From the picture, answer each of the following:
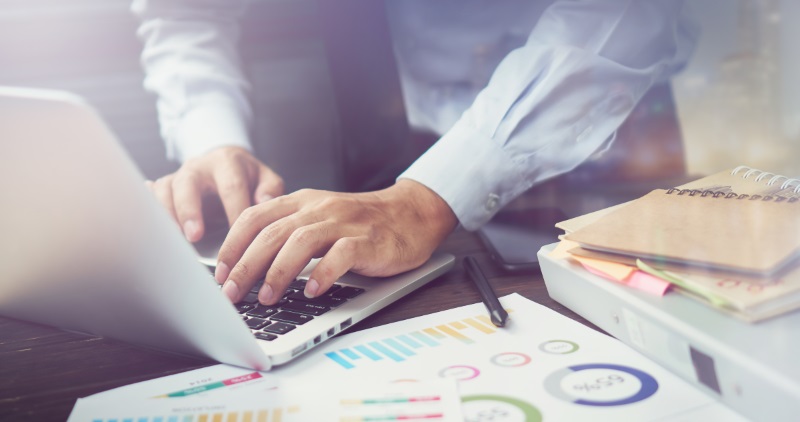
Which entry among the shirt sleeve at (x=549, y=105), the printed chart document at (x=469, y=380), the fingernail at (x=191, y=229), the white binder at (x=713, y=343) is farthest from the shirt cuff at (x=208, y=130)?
the white binder at (x=713, y=343)

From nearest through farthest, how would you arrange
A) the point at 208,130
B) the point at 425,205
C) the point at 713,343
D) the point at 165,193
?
the point at 713,343
the point at 425,205
the point at 165,193
the point at 208,130

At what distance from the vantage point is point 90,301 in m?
0.53

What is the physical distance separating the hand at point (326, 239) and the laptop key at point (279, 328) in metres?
0.05

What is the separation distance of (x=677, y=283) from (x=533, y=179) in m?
0.40

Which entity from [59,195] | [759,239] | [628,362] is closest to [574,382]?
[628,362]

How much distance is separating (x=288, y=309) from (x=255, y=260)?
0.06 metres

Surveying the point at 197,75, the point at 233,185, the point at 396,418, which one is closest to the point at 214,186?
the point at 233,185

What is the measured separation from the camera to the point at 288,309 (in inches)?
22.4

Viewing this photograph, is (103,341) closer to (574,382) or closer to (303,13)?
(574,382)

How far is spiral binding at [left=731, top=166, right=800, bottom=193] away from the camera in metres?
0.54

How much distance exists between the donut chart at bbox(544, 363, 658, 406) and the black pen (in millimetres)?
94

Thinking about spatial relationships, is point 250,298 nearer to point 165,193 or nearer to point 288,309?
point 288,309

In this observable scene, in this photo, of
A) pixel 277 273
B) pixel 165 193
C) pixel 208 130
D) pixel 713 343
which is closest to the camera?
pixel 713 343

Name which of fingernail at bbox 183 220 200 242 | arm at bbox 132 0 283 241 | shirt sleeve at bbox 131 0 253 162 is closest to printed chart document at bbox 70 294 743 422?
fingernail at bbox 183 220 200 242
